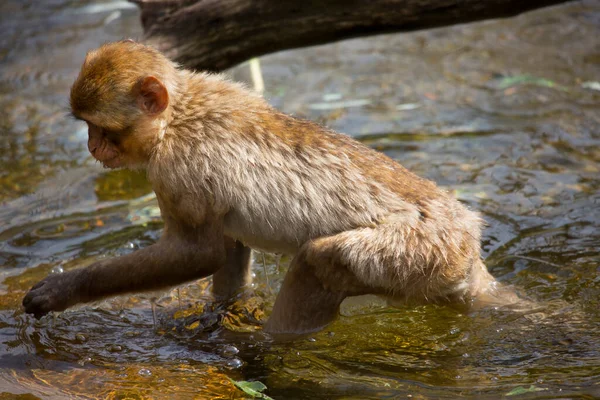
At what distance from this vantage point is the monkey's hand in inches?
207

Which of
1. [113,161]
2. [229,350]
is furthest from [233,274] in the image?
[113,161]

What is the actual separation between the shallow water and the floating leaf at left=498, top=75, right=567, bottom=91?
29 millimetres

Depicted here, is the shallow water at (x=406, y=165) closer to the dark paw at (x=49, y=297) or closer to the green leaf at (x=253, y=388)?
the green leaf at (x=253, y=388)

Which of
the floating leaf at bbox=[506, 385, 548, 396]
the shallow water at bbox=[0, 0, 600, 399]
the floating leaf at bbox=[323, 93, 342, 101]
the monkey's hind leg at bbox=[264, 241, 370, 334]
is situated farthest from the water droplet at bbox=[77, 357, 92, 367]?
the floating leaf at bbox=[323, 93, 342, 101]

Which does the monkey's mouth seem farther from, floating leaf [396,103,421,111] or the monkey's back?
floating leaf [396,103,421,111]

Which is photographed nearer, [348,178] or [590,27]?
[348,178]

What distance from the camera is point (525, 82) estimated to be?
1002 centimetres

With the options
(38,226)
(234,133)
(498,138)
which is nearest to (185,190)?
(234,133)

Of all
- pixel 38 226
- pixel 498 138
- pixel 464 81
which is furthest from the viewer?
pixel 464 81

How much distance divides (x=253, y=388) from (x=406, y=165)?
3778 millimetres

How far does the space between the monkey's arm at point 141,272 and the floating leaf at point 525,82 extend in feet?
19.1

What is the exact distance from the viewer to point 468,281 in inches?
212

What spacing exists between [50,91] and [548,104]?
5910 mm

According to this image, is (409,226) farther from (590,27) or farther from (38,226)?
(590,27)
